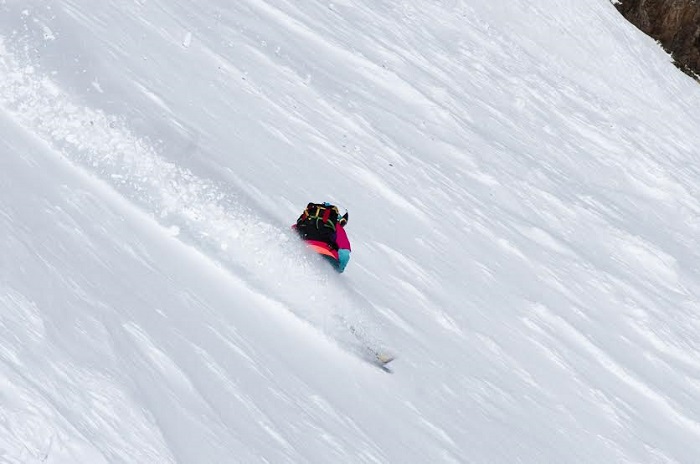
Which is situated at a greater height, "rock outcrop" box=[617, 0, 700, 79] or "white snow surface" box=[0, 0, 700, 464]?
"rock outcrop" box=[617, 0, 700, 79]

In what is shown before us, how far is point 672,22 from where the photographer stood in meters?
30.1

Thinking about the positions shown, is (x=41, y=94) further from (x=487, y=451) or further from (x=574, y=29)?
(x=574, y=29)

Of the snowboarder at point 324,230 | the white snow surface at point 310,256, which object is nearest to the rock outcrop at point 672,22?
the white snow surface at point 310,256

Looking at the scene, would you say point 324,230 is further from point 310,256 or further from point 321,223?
point 310,256

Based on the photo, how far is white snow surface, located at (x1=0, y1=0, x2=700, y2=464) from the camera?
490 centimetres

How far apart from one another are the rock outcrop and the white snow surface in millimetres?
11547

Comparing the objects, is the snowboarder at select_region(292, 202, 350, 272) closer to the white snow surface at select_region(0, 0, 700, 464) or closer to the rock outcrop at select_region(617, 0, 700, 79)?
the white snow surface at select_region(0, 0, 700, 464)

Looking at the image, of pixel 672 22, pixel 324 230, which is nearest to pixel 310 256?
pixel 324 230

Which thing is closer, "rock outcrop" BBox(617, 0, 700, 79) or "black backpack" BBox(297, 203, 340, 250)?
"black backpack" BBox(297, 203, 340, 250)

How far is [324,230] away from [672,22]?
25108mm

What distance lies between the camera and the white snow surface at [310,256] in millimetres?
4898

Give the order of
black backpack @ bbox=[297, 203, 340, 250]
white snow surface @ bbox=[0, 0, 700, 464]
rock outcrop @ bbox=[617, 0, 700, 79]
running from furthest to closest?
1. rock outcrop @ bbox=[617, 0, 700, 79]
2. black backpack @ bbox=[297, 203, 340, 250]
3. white snow surface @ bbox=[0, 0, 700, 464]

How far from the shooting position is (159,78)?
10594 mm

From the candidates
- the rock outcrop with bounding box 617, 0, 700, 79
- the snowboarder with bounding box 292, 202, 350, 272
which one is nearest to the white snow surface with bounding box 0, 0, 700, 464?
the snowboarder with bounding box 292, 202, 350, 272
